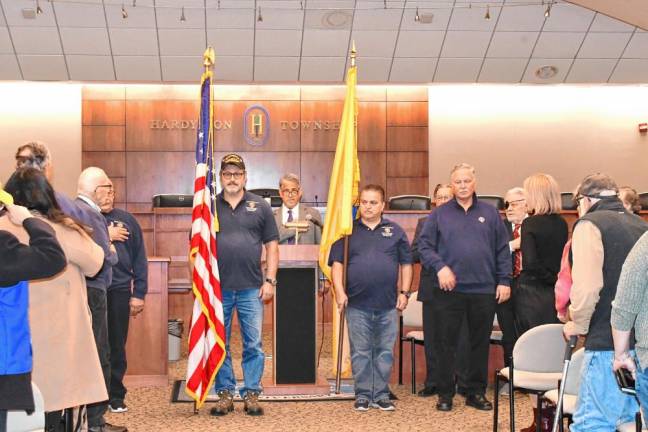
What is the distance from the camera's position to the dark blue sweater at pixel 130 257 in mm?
5535

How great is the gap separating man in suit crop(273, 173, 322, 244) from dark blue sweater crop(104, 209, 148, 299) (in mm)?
1532

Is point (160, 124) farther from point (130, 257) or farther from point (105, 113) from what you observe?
point (130, 257)

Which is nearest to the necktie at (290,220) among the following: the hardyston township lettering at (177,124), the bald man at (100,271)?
the bald man at (100,271)

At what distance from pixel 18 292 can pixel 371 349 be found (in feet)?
10.3

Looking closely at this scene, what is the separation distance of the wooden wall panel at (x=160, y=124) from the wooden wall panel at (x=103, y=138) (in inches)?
4.9

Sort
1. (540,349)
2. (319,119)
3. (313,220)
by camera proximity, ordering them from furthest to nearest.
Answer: (319,119), (313,220), (540,349)

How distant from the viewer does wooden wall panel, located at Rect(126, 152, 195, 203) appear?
13312mm

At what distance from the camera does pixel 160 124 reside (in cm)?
1327

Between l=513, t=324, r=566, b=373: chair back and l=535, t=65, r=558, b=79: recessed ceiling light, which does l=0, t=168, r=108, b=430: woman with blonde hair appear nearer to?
l=513, t=324, r=566, b=373: chair back

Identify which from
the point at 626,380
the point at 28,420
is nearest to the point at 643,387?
the point at 626,380

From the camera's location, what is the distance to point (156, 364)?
6574mm

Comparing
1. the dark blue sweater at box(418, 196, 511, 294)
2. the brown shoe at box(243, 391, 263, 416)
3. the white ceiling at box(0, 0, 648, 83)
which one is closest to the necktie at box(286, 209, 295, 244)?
the dark blue sweater at box(418, 196, 511, 294)

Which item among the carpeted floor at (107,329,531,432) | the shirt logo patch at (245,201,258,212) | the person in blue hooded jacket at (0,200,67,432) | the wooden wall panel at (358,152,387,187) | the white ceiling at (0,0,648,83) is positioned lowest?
the carpeted floor at (107,329,531,432)

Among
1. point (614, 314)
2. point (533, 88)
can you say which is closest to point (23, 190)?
point (614, 314)
